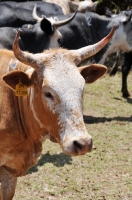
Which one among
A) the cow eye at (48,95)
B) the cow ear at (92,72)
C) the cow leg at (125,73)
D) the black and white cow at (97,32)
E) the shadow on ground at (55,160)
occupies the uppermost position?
the cow eye at (48,95)

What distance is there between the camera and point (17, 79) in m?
3.17

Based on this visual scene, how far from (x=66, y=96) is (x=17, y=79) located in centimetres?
46

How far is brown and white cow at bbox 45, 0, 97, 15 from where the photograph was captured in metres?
11.7

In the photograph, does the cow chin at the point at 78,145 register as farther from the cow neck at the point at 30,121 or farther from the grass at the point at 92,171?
the grass at the point at 92,171

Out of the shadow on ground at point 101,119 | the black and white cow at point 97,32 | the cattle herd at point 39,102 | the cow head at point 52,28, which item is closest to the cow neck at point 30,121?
the cattle herd at point 39,102

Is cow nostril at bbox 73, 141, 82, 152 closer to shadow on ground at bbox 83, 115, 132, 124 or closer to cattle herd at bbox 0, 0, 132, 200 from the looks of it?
cattle herd at bbox 0, 0, 132, 200

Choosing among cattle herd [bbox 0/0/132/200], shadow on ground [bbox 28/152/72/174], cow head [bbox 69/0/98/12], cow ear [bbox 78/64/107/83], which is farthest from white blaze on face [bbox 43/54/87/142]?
cow head [bbox 69/0/98/12]

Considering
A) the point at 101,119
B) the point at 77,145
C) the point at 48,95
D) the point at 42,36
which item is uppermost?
the point at 48,95

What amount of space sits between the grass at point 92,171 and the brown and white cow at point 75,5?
530cm

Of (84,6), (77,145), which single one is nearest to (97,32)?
(84,6)

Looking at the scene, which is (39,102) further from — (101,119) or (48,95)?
(101,119)

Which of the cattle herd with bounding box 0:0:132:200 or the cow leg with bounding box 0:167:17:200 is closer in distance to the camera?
the cattle herd with bounding box 0:0:132:200

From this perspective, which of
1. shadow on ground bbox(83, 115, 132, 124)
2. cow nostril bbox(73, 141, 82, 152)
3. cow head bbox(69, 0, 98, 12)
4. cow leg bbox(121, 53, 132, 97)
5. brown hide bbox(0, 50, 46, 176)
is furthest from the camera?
cow head bbox(69, 0, 98, 12)

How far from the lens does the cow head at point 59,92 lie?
2.85 m
